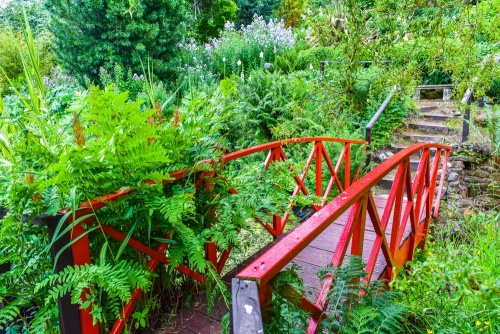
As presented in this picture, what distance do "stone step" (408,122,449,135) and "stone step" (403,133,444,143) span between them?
263 mm

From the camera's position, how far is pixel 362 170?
579 centimetres

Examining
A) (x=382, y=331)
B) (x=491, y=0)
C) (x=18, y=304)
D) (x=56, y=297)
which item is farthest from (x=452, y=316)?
(x=491, y=0)

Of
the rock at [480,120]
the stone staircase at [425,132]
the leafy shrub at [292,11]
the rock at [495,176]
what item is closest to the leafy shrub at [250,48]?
the stone staircase at [425,132]

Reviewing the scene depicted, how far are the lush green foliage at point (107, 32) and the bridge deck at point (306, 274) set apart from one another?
640 cm

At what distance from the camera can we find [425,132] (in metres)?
6.94

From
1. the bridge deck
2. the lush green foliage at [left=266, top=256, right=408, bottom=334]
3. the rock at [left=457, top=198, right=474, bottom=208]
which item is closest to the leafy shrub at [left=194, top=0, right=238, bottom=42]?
the rock at [left=457, top=198, right=474, bottom=208]

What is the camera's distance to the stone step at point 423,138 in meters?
6.54

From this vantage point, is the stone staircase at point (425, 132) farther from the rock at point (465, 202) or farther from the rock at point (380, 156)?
the rock at point (465, 202)

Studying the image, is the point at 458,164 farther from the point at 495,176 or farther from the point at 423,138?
the point at 423,138

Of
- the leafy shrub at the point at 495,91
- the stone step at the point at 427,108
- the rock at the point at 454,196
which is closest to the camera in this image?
the rock at the point at 454,196

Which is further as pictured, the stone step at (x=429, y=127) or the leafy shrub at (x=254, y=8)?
the leafy shrub at (x=254, y=8)

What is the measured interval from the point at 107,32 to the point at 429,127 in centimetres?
701

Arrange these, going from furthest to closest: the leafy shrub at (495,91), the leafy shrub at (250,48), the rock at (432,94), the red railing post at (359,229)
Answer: the leafy shrub at (250,48)
the rock at (432,94)
the leafy shrub at (495,91)
the red railing post at (359,229)

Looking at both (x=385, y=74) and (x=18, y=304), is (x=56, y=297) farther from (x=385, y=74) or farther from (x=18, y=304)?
(x=385, y=74)
